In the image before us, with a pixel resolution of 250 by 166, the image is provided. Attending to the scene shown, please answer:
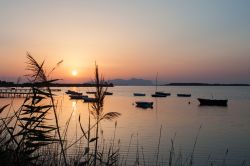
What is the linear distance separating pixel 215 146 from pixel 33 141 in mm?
34142

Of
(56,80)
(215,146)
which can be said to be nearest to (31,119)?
(56,80)

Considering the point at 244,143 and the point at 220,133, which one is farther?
the point at 220,133

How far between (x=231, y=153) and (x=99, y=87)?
3156cm

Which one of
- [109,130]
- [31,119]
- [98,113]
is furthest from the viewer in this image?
[109,130]

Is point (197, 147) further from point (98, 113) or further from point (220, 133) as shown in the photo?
point (98, 113)

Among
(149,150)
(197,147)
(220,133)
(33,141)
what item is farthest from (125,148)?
(33,141)

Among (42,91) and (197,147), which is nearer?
(42,91)

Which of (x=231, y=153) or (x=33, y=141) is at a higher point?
(x=33, y=141)

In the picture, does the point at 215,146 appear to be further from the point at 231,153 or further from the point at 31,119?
the point at 31,119

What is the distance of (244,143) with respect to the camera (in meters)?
38.2

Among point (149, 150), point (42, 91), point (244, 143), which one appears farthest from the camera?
point (244, 143)

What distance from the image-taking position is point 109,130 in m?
42.9

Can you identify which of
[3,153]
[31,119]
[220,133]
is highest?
[31,119]

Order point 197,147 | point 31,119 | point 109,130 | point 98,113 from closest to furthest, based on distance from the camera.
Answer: point 98,113, point 31,119, point 197,147, point 109,130
